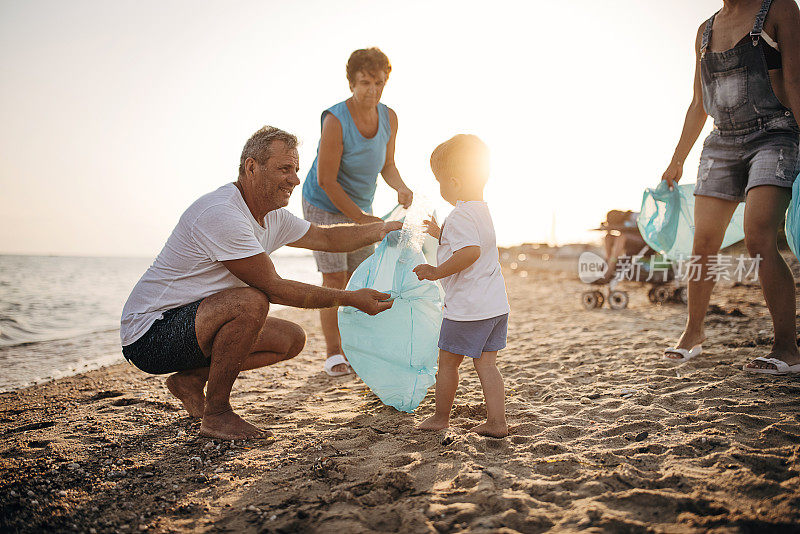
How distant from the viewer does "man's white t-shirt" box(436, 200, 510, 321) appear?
212cm

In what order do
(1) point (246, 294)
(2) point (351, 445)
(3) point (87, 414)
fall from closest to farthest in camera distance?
Result: (2) point (351, 445), (1) point (246, 294), (3) point (87, 414)

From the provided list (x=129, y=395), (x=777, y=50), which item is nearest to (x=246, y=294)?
(x=129, y=395)

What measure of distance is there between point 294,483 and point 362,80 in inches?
92.6

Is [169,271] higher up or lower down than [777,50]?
lower down

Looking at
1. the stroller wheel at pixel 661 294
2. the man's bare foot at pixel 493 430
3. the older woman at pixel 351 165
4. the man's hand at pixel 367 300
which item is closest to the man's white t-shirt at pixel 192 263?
the man's hand at pixel 367 300

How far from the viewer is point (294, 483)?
173 cm

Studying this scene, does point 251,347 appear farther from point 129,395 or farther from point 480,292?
point 129,395

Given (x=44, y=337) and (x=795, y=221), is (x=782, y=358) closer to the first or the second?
(x=795, y=221)

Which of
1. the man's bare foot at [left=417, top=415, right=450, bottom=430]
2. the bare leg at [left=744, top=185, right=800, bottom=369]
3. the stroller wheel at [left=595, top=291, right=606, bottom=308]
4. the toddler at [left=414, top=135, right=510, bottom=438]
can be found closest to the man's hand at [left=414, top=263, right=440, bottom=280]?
the toddler at [left=414, top=135, right=510, bottom=438]

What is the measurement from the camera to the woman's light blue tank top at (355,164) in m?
3.13

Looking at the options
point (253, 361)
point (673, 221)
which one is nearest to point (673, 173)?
point (673, 221)

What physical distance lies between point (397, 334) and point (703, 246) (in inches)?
82.8

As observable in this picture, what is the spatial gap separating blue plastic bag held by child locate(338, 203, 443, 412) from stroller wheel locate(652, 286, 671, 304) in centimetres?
556

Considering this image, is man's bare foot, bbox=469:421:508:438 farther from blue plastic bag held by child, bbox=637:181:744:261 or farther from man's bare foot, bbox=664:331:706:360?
blue plastic bag held by child, bbox=637:181:744:261
